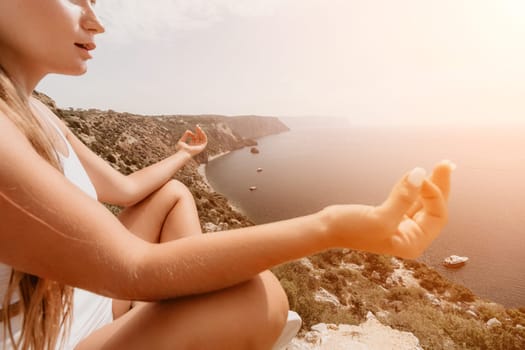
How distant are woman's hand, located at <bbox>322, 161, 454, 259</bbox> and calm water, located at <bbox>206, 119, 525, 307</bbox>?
1657 cm

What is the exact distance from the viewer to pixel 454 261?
35.2m

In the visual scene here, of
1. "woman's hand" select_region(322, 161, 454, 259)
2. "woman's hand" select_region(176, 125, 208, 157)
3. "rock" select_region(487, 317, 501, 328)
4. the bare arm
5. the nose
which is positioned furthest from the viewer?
"rock" select_region(487, 317, 501, 328)

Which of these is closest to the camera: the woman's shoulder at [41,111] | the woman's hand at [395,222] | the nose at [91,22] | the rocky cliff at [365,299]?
the woman's hand at [395,222]

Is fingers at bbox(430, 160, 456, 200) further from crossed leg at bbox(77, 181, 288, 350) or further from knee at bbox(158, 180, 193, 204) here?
knee at bbox(158, 180, 193, 204)

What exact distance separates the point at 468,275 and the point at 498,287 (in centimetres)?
283

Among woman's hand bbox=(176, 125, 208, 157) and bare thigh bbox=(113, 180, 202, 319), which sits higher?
woman's hand bbox=(176, 125, 208, 157)

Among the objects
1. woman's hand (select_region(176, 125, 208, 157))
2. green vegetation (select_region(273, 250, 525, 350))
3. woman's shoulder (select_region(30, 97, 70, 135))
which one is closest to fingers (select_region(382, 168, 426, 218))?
woman's shoulder (select_region(30, 97, 70, 135))

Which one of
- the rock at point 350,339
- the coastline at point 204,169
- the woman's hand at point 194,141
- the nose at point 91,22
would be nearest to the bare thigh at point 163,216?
the woman's hand at point 194,141

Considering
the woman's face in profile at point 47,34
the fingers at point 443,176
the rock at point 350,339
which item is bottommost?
the rock at point 350,339

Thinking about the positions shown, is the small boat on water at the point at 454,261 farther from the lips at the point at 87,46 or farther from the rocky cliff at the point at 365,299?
the lips at the point at 87,46

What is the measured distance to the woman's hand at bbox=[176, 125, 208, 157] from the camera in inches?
95.4

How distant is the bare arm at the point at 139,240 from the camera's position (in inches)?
27.0

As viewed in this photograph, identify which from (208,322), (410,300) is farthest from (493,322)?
(208,322)

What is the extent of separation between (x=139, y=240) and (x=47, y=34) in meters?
0.80
